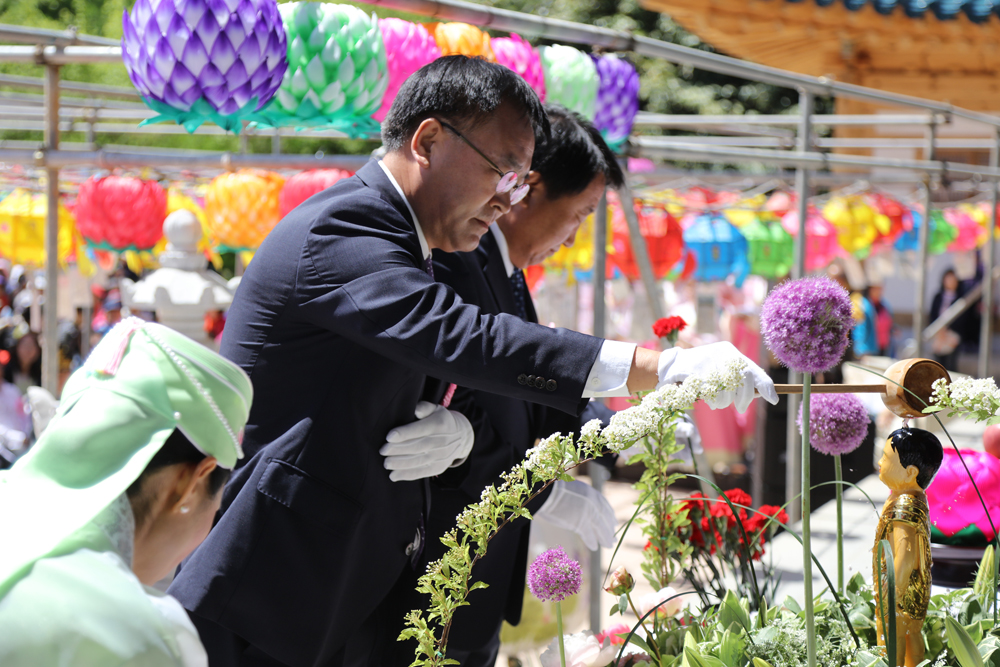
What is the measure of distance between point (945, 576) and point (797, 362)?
3.05ft

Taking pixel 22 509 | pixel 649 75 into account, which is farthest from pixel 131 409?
pixel 649 75

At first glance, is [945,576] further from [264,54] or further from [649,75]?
[649,75]

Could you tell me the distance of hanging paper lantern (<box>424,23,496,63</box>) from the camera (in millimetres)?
2117

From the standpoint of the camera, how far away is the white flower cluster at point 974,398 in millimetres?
913

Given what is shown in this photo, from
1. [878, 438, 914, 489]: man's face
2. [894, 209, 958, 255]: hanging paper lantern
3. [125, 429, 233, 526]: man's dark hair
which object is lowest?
[894, 209, 958, 255]: hanging paper lantern

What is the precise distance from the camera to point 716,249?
5.08 metres

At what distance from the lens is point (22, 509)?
677 millimetres

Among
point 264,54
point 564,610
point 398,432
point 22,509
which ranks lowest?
point 564,610

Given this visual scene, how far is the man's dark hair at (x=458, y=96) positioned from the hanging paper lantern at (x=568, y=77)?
3.30 feet

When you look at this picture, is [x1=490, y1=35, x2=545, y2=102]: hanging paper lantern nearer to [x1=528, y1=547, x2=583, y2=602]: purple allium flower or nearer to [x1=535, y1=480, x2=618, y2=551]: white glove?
[x1=535, y1=480, x2=618, y2=551]: white glove

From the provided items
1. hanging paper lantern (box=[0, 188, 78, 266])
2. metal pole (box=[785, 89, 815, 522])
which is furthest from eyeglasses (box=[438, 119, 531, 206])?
hanging paper lantern (box=[0, 188, 78, 266])

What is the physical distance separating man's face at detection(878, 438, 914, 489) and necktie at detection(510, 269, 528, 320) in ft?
2.81

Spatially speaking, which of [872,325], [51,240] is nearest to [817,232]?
[872,325]

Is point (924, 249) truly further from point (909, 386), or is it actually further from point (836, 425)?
point (909, 386)
